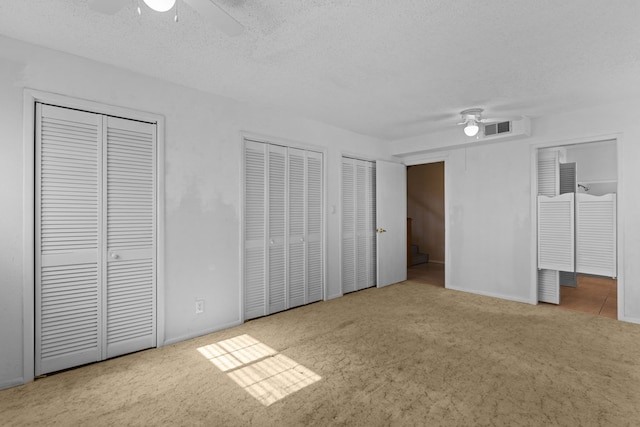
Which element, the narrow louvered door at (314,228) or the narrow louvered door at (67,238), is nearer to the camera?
the narrow louvered door at (67,238)

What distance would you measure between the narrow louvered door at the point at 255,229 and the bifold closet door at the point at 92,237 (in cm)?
99

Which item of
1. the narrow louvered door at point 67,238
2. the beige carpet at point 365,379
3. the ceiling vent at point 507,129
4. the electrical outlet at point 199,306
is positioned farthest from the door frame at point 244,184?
the ceiling vent at point 507,129

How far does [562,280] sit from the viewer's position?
5027 mm

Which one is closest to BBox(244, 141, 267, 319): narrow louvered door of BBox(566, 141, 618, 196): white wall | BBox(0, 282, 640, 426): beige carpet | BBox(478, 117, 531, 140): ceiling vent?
BBox(0, 282, 640, 426): beige carpet

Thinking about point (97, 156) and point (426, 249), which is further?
point (426, 249)

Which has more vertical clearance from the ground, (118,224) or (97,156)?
(97,156)

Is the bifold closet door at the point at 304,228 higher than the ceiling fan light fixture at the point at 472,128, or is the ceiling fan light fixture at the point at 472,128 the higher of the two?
the ceiling fan light fixture at the point at 472,128

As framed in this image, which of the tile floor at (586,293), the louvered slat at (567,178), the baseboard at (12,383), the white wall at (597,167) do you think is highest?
the white wall at (597,167)

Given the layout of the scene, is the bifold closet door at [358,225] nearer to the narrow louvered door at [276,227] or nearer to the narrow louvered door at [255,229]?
the narrow louvered door at [276,227]

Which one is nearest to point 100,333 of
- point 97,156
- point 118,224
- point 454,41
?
point 118,224

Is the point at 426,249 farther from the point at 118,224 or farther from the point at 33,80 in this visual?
the point at 33,80

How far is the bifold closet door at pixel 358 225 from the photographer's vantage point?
485cm

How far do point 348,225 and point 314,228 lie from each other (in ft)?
2.36

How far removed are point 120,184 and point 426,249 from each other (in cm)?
681
